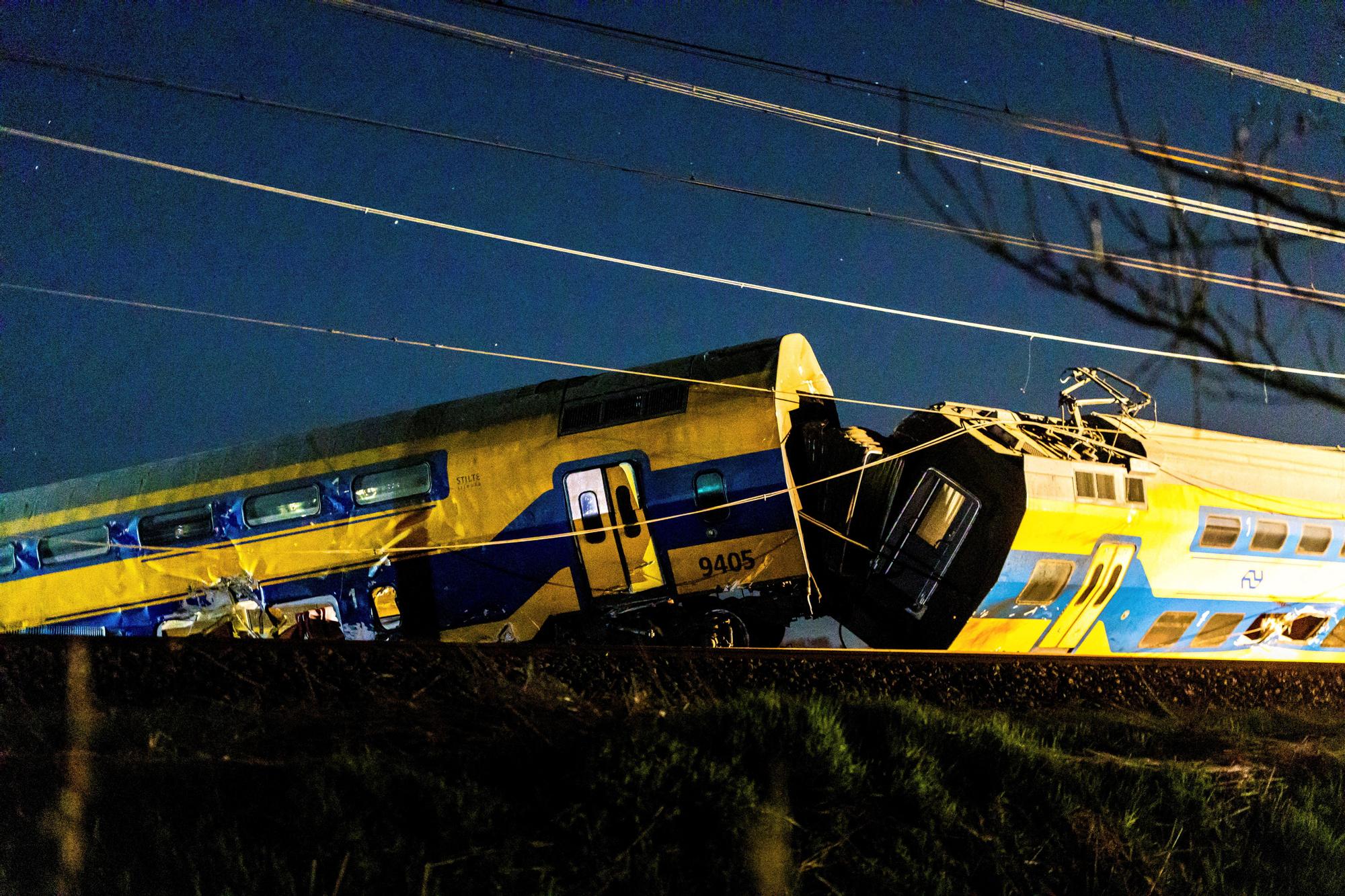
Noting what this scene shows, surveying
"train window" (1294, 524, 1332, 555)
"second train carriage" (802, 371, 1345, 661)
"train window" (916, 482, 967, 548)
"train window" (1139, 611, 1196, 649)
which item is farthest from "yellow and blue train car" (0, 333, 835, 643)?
"train window" (1294, 524, 1332, 555)

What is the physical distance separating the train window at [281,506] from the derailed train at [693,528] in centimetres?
4

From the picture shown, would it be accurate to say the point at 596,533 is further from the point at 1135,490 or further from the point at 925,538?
the point at 1135,490

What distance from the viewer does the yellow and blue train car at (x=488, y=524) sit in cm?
1402

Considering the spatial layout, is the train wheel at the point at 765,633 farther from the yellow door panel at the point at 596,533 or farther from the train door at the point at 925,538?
the yellow door panel at the point at 596,533

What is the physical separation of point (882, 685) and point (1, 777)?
7.97 m

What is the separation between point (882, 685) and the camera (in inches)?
432

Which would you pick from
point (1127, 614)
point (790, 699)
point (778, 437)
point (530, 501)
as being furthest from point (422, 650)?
point (1127, 614)

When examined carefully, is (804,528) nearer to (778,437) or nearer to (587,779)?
(778,437)

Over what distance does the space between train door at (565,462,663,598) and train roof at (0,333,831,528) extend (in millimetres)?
1326

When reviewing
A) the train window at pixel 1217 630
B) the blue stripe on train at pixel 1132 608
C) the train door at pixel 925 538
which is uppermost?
the train door at pixel 925 538

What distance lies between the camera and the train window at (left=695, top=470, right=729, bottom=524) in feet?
45.8

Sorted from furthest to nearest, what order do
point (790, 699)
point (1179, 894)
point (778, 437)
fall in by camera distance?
point (778, 437) < point (790, 699) < point (1179, 894)

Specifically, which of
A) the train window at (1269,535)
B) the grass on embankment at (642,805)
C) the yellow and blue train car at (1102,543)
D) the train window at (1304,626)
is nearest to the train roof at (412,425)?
the yellow and blue train car at (1102,543)

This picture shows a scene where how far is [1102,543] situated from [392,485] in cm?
1056
